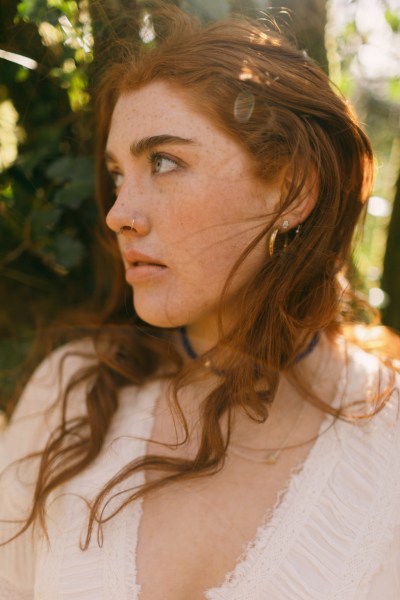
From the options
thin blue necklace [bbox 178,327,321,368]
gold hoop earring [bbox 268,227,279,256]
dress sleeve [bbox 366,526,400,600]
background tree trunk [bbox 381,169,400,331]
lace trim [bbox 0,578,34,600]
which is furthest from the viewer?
background tree trunk [bbox 381,169,400,331]

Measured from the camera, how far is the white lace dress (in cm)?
153

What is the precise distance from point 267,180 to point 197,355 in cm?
60

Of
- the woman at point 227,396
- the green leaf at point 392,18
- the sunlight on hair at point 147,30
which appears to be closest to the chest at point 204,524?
the woman at point 227,396

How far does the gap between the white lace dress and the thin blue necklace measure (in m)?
0.14

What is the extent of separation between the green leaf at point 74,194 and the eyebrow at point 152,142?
17.0 inches

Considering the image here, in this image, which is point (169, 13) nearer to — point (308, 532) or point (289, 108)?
point (289, 108)

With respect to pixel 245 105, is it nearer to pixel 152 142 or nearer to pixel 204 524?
pixel 152 142

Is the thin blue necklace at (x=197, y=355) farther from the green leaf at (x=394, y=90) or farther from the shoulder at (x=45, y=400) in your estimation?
the green leaf at (x=394, y=90)

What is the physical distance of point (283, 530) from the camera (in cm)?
159

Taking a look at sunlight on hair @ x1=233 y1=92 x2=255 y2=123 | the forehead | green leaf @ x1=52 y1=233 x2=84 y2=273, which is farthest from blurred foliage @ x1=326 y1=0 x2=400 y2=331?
green leaf @ x1=52 y1=233 x2=84 y2=273

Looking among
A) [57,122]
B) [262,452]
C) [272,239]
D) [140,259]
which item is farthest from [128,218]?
[262,452]

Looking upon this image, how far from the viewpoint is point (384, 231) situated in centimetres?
255

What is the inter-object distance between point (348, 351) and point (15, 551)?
1.12 m

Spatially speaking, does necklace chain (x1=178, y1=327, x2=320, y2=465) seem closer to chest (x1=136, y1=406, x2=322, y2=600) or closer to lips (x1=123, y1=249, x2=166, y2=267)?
chest (x1=136, y1=406, x2=322, y2=600)
